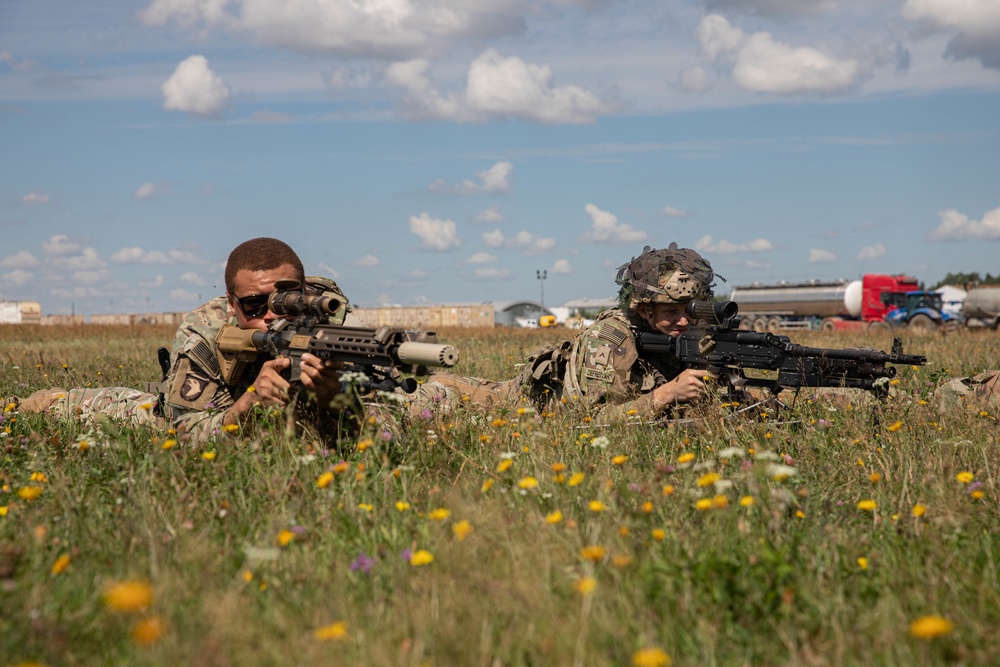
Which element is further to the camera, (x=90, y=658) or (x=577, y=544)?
(x=577, y=544)

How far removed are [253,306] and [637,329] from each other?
115 inches

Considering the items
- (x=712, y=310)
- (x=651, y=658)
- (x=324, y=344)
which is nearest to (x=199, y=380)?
(x=324, y=344)

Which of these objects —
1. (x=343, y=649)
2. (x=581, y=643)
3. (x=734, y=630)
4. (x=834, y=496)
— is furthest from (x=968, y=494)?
(x=343, y=649)

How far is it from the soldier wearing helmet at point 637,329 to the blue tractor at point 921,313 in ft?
120

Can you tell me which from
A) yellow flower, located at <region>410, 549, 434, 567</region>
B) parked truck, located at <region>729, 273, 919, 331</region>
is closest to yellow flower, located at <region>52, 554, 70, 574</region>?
yellow flower, located at <region>410, 549, 434, 567</region>

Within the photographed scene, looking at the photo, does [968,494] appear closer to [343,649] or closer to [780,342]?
[780,342]

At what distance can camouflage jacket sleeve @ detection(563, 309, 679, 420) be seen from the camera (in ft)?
21.0

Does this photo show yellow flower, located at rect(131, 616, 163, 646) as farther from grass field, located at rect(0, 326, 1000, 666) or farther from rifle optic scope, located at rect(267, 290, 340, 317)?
rifle optic scope, located at rect(267, 290, 340, 317)

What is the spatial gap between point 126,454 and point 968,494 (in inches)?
160

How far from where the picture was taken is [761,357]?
20.2ft

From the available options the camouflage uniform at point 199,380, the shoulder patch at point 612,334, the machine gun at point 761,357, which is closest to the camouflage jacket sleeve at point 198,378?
the camouflage uniform at point 199,380

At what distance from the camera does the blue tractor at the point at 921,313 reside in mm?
40669

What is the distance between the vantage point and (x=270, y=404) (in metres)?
4.70

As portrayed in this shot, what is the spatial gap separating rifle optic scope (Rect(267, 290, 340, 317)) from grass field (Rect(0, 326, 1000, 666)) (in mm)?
661
